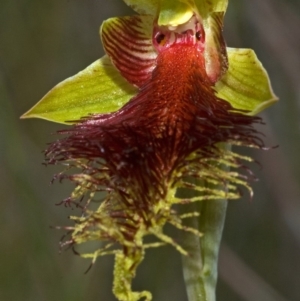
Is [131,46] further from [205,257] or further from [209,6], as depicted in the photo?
[205,257]

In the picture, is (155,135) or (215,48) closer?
(155,135)

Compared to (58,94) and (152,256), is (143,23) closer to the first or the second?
(58,94)

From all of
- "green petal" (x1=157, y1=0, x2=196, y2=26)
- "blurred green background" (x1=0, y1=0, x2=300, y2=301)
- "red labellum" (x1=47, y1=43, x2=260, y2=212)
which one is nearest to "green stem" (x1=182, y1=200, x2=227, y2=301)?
"red labellum" (x1=47, y1=43, x2=260, y2=212)

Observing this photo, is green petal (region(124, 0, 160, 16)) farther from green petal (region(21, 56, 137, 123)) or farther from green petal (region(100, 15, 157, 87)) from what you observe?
green petal (region(21, 56, 137, 123))

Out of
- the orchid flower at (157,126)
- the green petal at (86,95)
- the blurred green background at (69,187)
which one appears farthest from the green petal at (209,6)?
the blurred green background at (69,187)

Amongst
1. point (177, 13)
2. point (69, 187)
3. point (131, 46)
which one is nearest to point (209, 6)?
point (177, 13)

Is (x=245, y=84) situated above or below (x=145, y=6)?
below
